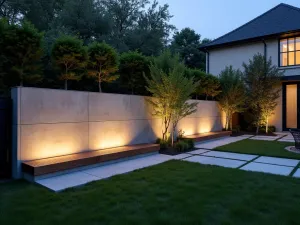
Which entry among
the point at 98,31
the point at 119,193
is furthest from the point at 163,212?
the point at 98,31

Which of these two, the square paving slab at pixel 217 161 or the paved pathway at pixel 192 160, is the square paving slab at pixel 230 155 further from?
the square paving slab at pixel 217 161

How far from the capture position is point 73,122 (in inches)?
197

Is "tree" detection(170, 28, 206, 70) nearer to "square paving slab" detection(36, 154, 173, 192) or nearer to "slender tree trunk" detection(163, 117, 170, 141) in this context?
"slender tree trunk" detection(163, 117, 170, 141)

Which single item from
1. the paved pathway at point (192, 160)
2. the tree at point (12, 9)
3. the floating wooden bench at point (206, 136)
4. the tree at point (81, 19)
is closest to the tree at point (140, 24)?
the tree at point (81, 19)

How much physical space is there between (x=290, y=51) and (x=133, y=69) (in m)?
9.74

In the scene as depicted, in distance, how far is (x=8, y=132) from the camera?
4199 millimetres

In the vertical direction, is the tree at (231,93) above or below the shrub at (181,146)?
above

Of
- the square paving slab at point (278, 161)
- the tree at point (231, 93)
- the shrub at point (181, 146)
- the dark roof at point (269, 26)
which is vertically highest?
the dark roof at point (269, 26)

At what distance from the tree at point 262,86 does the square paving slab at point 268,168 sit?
6844mm

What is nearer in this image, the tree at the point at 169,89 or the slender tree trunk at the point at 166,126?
the tree at the point at 169,89

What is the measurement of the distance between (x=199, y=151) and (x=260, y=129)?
263 inches

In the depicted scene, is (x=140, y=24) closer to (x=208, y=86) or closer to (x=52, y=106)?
(x=208, y=86)

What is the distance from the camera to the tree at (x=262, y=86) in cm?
1099

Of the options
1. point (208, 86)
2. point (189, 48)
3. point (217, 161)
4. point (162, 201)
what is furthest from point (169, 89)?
point (189, 48)
